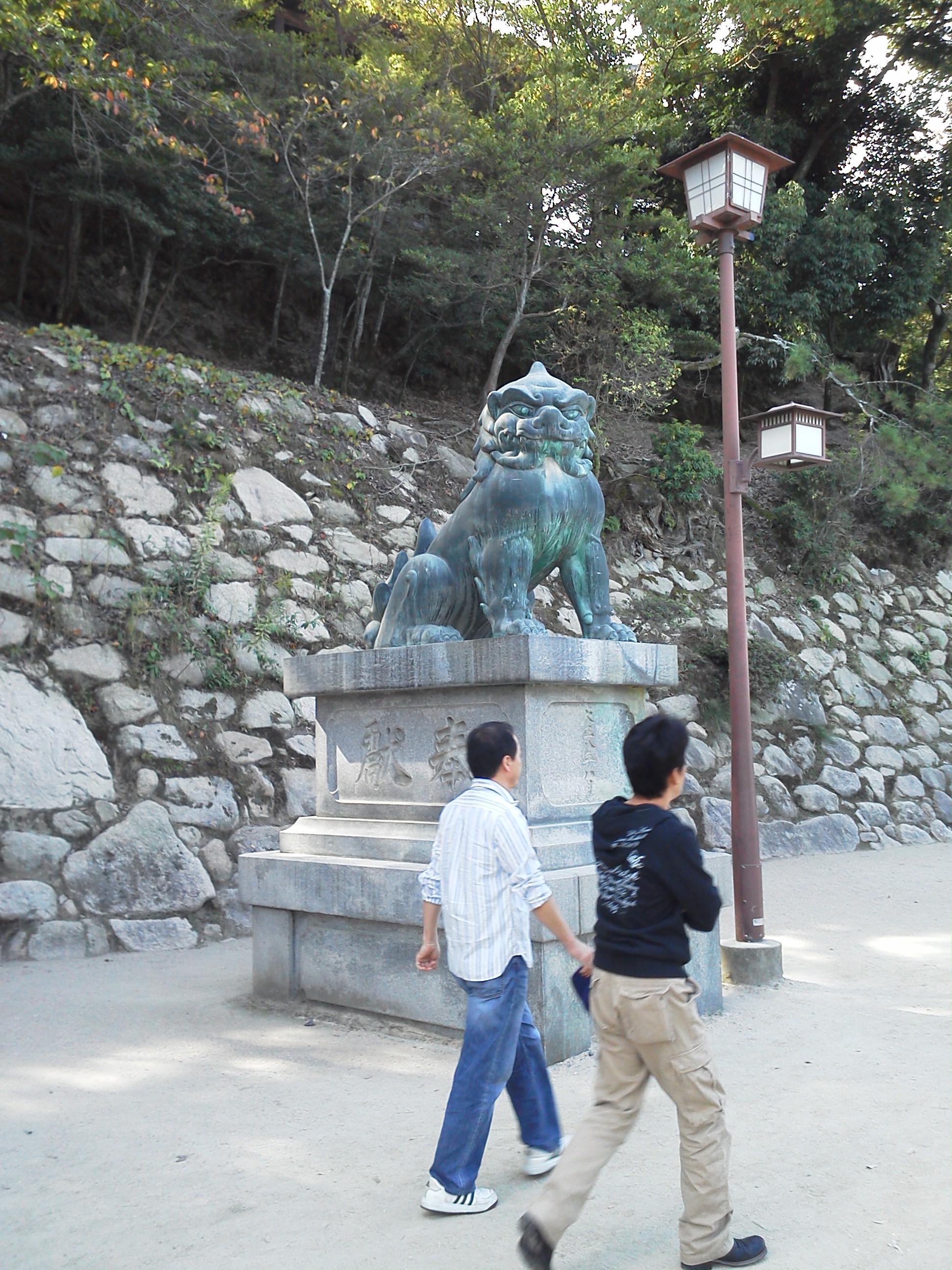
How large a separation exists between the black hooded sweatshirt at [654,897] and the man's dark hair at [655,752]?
56 millimetres

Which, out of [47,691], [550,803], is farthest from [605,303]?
[550,803]

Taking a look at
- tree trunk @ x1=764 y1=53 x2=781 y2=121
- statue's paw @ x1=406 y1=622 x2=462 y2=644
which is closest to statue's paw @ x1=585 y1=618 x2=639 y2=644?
statue's paw @ x1=406 y1=622 x2=462 y2=644

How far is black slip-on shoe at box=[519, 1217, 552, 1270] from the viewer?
Answer: 7.09 feet

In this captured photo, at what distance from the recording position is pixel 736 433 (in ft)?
19.5

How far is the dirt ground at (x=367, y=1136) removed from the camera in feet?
8.11

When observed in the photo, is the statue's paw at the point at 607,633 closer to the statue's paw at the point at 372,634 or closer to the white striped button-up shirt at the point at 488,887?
the statue's paw at the point at 372,634

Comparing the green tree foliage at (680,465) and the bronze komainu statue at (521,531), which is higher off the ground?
the green tree foliage at (680,465)

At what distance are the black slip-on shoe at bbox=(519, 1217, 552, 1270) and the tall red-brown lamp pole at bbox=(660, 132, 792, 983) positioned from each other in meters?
3.33

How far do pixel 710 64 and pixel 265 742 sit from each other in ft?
41.9

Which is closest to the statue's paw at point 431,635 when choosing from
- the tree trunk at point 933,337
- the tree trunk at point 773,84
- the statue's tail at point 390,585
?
the statue's tail at point 390,585

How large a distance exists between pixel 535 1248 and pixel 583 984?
59 centimetres

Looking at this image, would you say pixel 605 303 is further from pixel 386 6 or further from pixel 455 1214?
pixel 455 1214

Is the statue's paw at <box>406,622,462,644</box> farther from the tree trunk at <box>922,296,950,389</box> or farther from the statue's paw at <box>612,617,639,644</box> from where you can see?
the tree trunk at <box>922,296,950,389</box>

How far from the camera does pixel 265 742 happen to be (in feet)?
24.0
